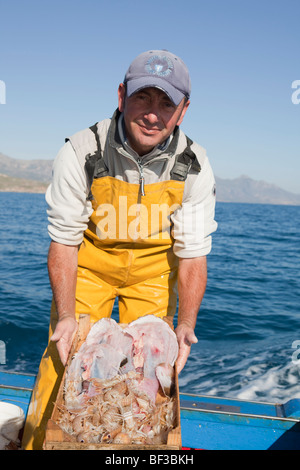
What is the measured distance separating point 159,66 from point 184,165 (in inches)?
29.0

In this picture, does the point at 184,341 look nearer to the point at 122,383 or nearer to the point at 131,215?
the point at 122,383

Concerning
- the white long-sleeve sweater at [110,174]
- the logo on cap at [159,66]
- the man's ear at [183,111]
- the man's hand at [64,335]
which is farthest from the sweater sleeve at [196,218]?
A: the man's hand at [64,335]

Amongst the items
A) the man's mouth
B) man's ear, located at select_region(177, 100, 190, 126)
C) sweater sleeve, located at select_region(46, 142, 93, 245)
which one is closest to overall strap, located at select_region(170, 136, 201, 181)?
man's ear, located at select_region(177, 100, 190, 126)

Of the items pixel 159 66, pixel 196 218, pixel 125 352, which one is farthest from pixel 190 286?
pixel 159 66

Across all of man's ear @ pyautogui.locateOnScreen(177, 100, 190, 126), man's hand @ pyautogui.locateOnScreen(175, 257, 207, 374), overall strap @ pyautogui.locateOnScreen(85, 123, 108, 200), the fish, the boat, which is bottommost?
the boat

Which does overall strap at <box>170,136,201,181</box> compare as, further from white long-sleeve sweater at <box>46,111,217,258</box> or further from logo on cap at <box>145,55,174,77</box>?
logo on cap at <box>145,55,174,77</box>

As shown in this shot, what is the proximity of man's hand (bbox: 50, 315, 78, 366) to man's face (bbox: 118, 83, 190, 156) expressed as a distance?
1375mm

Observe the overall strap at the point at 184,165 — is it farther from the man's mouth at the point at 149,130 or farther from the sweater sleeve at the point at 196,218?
the man's mouth at the point at 149,130

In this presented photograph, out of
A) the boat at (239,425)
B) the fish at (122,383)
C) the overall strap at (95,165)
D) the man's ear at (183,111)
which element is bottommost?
the boat at (239,425)

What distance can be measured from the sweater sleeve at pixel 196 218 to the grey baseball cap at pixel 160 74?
64 cm

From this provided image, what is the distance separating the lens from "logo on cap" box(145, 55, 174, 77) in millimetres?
2957

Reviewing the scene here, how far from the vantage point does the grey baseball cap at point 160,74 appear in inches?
115

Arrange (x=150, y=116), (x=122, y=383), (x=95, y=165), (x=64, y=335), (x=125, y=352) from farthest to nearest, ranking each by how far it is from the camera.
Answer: (x=95, y=165), (x=150, y=116), (x=64, y=335), (x=125, y=352), (x=122, y=383)

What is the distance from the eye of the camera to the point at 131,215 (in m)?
3.35
